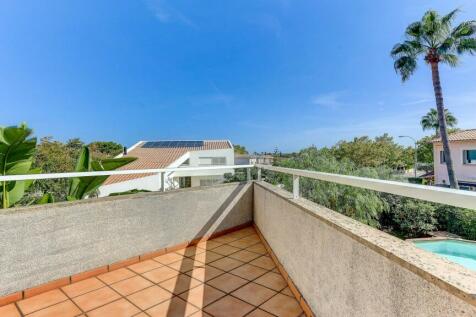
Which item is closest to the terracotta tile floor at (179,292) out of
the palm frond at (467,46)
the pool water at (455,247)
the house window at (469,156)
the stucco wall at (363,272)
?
the stucco wall at (363,272)

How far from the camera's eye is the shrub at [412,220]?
8.92m

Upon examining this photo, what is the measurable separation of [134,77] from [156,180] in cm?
1896

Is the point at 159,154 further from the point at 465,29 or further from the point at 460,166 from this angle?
the point at 460,166

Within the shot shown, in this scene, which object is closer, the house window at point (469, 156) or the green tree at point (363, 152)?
the house window at point (469, 156)

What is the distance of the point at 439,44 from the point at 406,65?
1798mm

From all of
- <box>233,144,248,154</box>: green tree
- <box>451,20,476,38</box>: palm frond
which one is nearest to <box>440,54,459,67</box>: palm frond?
<box>451,20,476,38</box>: palm frond

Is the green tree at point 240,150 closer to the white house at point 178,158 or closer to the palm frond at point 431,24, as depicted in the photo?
the white house at point 178,158

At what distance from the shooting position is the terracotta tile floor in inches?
80.7

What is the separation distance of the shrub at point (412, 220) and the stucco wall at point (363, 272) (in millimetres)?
8504

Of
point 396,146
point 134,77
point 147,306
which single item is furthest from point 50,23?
point 396,146

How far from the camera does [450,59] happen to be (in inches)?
558

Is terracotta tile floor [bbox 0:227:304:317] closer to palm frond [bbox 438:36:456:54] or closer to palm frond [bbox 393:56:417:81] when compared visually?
palm frond [bbox 393:56:417:81]

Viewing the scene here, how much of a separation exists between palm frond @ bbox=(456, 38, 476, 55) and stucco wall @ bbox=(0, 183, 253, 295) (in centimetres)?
1740

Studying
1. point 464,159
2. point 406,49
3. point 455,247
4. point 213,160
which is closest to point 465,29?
point 406,49
